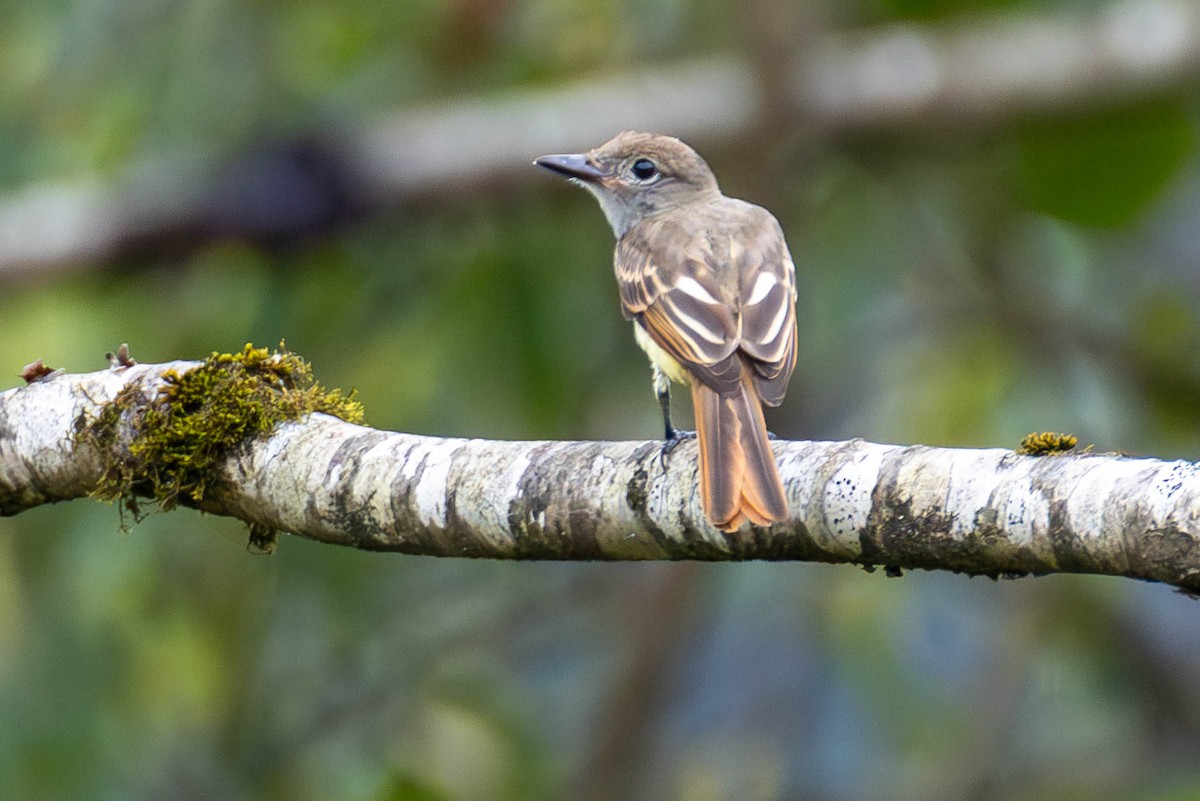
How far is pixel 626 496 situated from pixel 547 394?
11.7 feet

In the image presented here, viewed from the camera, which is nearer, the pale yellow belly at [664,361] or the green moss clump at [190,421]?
the green moss clump at [190,421]

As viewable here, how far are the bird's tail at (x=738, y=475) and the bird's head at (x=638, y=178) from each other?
201 centimetres

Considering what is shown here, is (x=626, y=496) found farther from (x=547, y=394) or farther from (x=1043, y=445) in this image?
(x=547, y=394)

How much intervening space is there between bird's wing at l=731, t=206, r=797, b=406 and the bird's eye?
24.2 inches

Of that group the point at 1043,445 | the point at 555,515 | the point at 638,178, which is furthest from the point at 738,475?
the point at 638,178

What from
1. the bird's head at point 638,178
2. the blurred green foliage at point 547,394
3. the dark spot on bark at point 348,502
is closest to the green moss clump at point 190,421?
the dark spot on bark at point 348,502

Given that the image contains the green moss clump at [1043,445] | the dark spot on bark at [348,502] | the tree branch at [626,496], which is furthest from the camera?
the dark spot on bark at [348,502]

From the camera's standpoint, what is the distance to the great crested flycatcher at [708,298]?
3.18 metres

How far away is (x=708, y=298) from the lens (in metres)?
4.46

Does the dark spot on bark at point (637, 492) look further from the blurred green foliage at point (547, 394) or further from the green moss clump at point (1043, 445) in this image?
the blurred green foliage at point (547, 394)

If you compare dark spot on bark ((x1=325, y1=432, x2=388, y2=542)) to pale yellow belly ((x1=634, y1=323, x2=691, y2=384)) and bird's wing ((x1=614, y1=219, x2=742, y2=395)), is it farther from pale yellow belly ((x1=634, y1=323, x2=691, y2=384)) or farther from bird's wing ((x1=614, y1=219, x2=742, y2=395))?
pale yellow belly ((x1=634, y1=323, x2=691, y2=384))

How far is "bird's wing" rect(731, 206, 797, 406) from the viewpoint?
4.11 metres

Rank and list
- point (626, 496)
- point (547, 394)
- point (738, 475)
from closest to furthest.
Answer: point (738, 475), point (626, 496), point (547, 394)

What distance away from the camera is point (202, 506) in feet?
11.8
